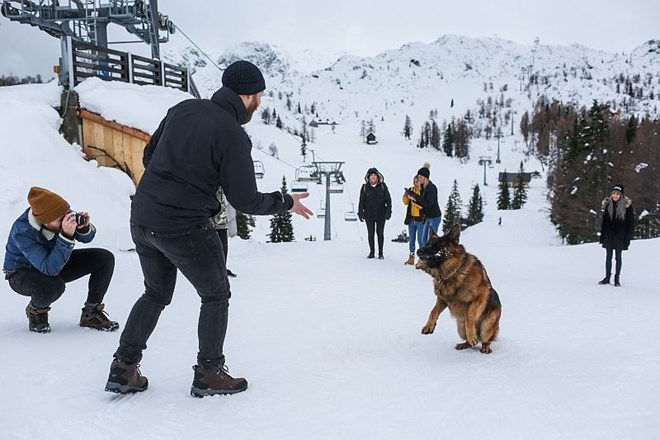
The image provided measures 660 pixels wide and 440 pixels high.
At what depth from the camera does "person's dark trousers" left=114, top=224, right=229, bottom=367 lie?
2914 mm

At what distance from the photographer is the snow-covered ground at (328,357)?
2885 mm

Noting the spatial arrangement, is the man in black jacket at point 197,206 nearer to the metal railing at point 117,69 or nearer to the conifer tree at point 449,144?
the metal railing at point 117,69

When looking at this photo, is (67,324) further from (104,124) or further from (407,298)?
(104,124)

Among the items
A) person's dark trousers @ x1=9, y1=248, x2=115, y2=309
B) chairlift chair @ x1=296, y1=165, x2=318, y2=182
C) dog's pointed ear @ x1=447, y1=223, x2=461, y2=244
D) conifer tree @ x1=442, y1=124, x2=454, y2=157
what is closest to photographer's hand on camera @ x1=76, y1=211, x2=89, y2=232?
person's dark trousers @ x1=9, y1=248, x2=115, y2=309

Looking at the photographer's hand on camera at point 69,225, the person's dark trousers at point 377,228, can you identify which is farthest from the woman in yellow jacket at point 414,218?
the photographer's hand on camera at point 69,225

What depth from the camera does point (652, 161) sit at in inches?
1462

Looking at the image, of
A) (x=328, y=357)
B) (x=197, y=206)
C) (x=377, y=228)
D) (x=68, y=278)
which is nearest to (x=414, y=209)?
(x=377, y=228)

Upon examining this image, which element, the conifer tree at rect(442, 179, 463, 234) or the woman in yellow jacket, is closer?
the woman in yellow jacket

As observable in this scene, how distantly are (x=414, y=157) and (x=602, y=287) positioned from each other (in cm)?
10269

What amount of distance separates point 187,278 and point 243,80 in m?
1.22

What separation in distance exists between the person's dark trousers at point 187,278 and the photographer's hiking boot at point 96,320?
1625 millimetres

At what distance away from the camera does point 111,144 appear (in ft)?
34.4

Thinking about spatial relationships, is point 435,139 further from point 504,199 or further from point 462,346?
point 462,346

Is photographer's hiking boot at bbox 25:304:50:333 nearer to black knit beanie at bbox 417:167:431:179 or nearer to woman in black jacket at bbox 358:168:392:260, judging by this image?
black knit beanie at bbox 417:167:431:179
